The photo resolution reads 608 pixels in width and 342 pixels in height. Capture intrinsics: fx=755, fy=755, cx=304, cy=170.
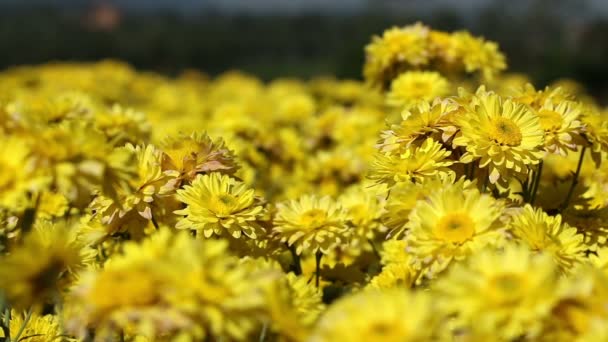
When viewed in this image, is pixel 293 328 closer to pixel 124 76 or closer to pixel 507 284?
pixel 507 284

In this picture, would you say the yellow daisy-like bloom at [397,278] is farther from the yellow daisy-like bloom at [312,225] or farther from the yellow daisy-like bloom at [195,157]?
the yellow daisy-like bloom at [195,157]

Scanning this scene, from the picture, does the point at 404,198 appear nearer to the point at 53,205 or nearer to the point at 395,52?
the point at 53,205

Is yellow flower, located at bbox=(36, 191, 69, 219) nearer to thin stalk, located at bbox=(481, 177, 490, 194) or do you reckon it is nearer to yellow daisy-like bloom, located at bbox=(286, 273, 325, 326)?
yellow daisy-like bloom, located at bbox=(286, 273, 325, 326)

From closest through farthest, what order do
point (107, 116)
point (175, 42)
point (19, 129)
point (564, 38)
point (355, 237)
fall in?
point (19, 129) → point (355, 237) → point (107, 116) → point (564, 38) → point (175, 42)

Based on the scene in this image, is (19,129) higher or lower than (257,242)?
higher

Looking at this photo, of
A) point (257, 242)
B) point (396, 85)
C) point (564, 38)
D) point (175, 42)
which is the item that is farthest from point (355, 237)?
point (175, 42)

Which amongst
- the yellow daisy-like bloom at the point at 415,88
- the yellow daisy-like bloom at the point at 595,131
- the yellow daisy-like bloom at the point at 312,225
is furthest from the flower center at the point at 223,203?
the yellow daisy-like bloom at the point at 415,88
